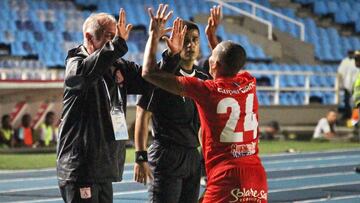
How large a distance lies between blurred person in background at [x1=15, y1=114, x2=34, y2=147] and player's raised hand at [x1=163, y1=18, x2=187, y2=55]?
12076mm

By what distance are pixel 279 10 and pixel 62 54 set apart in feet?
31.4

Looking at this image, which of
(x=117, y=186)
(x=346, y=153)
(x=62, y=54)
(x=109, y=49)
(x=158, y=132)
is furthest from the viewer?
(x=62, y=54)

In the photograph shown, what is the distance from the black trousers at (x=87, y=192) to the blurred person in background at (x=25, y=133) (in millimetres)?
12164

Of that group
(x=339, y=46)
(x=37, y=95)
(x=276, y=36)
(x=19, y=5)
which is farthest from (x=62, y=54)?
(x=339, y=46)

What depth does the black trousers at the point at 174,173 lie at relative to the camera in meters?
5.99

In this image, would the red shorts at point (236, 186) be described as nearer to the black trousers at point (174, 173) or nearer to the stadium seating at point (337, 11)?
the black trousers at point (174, 173)

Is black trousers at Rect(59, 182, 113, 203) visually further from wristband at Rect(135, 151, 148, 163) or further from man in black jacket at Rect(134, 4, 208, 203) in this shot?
man in black jacket at Rect(134, 4, 208, 203)

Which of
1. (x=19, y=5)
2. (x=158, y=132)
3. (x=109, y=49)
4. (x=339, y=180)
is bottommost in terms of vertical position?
(x=339, y=180)

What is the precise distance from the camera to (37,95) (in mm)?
17781

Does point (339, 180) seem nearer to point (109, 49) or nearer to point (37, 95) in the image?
point (37, 95)

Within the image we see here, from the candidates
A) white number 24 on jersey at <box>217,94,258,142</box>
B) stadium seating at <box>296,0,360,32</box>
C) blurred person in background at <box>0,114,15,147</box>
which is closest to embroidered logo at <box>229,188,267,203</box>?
white number 24 on jersey at <box>217,94,258,142</box>

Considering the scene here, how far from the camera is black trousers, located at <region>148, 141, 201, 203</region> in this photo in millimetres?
5992

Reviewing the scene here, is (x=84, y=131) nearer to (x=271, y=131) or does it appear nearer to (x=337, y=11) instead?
(x=271, y=131)

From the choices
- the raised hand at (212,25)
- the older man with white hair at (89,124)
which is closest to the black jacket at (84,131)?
the older man with white hair at (89,124)
